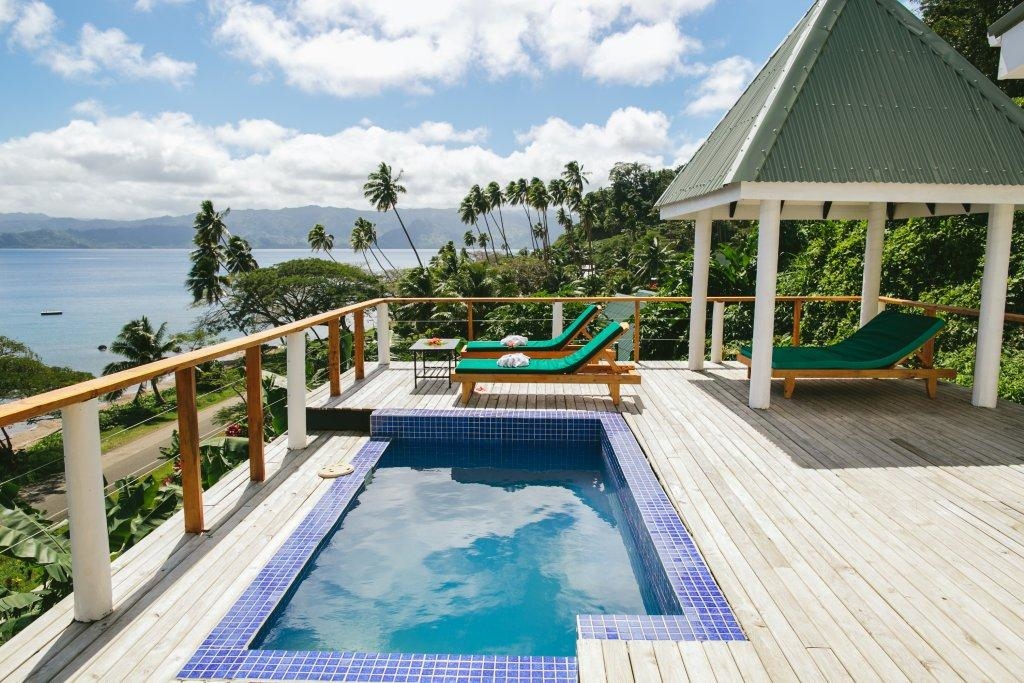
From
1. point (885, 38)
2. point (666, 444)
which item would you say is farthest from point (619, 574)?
point (885, 38)

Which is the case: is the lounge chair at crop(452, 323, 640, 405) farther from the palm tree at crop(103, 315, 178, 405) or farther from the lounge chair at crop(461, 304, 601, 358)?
the palm tree at crop(103, 315, 178, 405)

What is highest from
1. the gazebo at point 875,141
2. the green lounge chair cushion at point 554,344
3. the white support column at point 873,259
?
the gazebo at point 875,141

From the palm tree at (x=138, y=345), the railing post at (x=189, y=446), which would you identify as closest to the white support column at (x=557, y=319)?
the railing post at (x=189, y=446)

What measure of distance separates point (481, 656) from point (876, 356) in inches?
249

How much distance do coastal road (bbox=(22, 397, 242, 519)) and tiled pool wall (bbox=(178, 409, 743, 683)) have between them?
19.8m

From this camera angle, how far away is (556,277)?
50.6 m

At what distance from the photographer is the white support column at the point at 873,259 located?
889 cm

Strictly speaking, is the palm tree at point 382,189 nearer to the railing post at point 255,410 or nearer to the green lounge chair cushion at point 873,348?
the green lounge chair cushion at point 873,348

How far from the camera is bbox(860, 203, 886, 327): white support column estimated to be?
350 inches

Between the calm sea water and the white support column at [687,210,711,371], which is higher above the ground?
the white support column at [687,210,711,371]

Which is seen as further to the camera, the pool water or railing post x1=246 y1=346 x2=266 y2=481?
railing post x1=246 y1=346 x2=266 y2=481

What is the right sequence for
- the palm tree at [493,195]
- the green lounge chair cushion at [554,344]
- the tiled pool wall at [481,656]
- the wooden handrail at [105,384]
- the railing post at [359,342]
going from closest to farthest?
the wooden handrail at [105,384] → the tiled pool wall at [481,656] → the railing post at [359,342] → the green lounge chair cushion at [554,344] → the palm tree at [493,195]

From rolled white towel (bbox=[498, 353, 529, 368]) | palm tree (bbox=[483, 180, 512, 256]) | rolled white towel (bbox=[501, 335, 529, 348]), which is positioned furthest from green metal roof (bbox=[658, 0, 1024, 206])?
palm tree (bbox=[483, 180, 512, 256])

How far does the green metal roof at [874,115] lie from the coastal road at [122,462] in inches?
817
